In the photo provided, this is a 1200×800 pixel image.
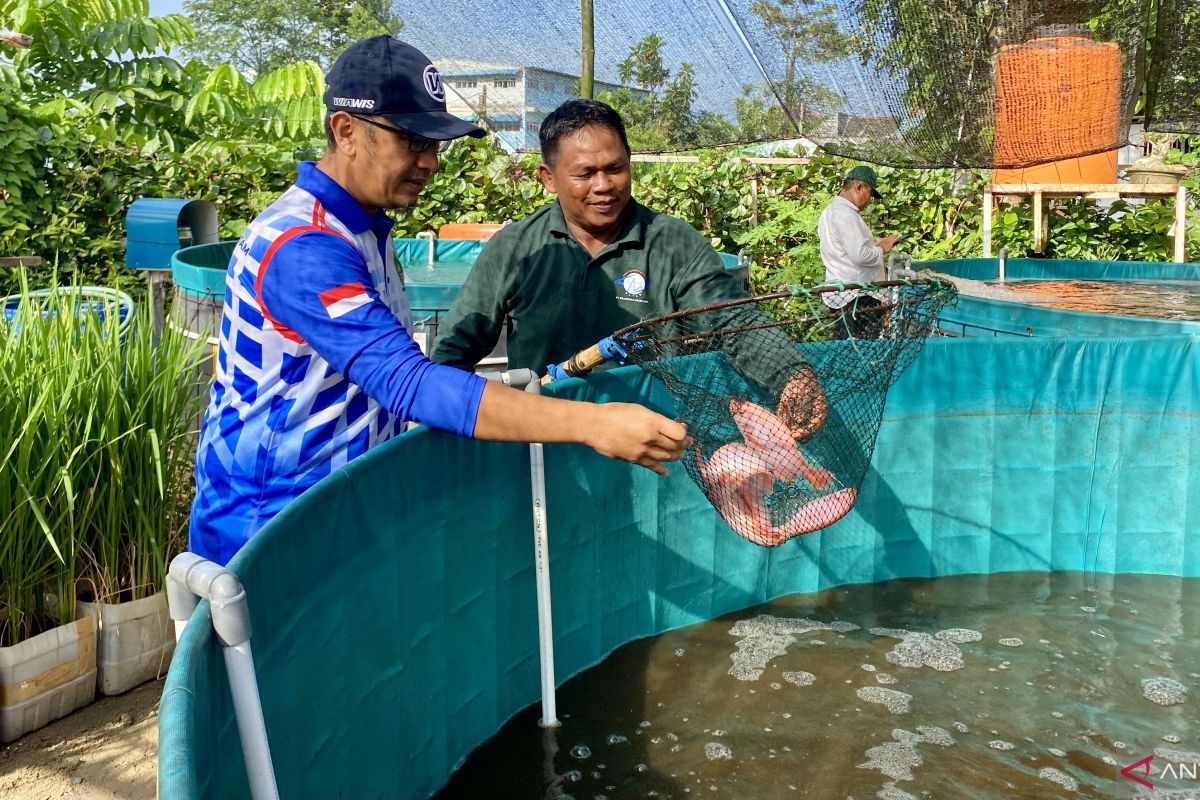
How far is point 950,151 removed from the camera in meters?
7.77

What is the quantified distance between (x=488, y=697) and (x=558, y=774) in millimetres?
313

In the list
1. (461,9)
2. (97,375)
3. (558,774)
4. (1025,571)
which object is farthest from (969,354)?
(461,9)

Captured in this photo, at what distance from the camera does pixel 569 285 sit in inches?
138

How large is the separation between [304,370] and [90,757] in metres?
1.97

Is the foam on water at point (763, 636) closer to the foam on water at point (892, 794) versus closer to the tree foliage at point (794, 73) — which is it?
the foam on water at point (892, 794)

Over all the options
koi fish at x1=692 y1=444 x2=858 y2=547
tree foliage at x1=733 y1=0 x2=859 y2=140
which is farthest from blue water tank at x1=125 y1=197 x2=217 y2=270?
koi fish at x1=692 y1=444 x2=858 y2=547

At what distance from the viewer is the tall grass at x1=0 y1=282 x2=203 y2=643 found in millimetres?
3469

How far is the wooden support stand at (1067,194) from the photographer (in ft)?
36.4

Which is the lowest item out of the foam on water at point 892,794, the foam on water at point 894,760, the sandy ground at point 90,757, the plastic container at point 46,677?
the foam on water at point 892,794

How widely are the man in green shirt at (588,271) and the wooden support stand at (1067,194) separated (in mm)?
8968

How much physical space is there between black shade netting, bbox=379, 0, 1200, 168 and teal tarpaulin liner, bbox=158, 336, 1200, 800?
297 cm

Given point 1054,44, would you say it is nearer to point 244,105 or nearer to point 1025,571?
point 1025,571

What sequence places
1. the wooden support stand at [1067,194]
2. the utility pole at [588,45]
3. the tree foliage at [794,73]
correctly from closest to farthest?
the tree foliage at [794,73], the utility pole at [588,45], the wooden support stand at [1067,194]

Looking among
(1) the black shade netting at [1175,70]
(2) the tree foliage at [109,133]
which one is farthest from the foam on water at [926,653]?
(2) the tree foliage at [109,133]
